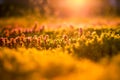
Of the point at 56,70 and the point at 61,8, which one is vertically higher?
the point at 56,70

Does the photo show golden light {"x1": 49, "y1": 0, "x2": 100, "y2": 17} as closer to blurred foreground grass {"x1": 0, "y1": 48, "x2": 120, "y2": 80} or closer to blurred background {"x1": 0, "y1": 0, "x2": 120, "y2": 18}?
blurred background {"x1": 0, "y1": 0, "x2": 120, "y2": 18}

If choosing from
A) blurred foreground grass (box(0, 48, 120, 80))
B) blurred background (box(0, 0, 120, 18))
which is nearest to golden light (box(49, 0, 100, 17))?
blurred background (box(0, 0, 120, 18))

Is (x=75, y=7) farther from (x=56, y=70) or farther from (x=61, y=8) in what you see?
(x=56, y=70)

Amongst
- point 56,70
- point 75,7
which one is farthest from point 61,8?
point 56,70

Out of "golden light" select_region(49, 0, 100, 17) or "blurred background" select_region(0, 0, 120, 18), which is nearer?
"blurred background" select_region(0, 0, 120, 18)

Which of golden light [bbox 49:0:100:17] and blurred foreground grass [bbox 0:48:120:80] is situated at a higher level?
blurred foreground grass [bbox 0:48:120:80]

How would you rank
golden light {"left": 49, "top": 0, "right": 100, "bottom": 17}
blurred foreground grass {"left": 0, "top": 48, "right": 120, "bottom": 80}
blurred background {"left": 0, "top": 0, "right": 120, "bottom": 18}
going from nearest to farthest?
blurred foreground grass {"left": 0, "top": 48, "right": 120, "bottom": 80} < blurred background {"left": 0, "top": 0, "right": 120, "bottom": 18} < golden light {"left": 49, "top": 0, "right": 100, "bottom": 17}

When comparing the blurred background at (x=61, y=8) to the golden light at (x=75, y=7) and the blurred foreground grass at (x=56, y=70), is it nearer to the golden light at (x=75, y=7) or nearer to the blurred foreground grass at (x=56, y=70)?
the golden light at (x=75, y=7)

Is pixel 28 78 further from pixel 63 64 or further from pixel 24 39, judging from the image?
pixel 24 39

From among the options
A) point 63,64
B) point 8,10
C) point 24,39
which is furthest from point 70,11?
point 63,64
